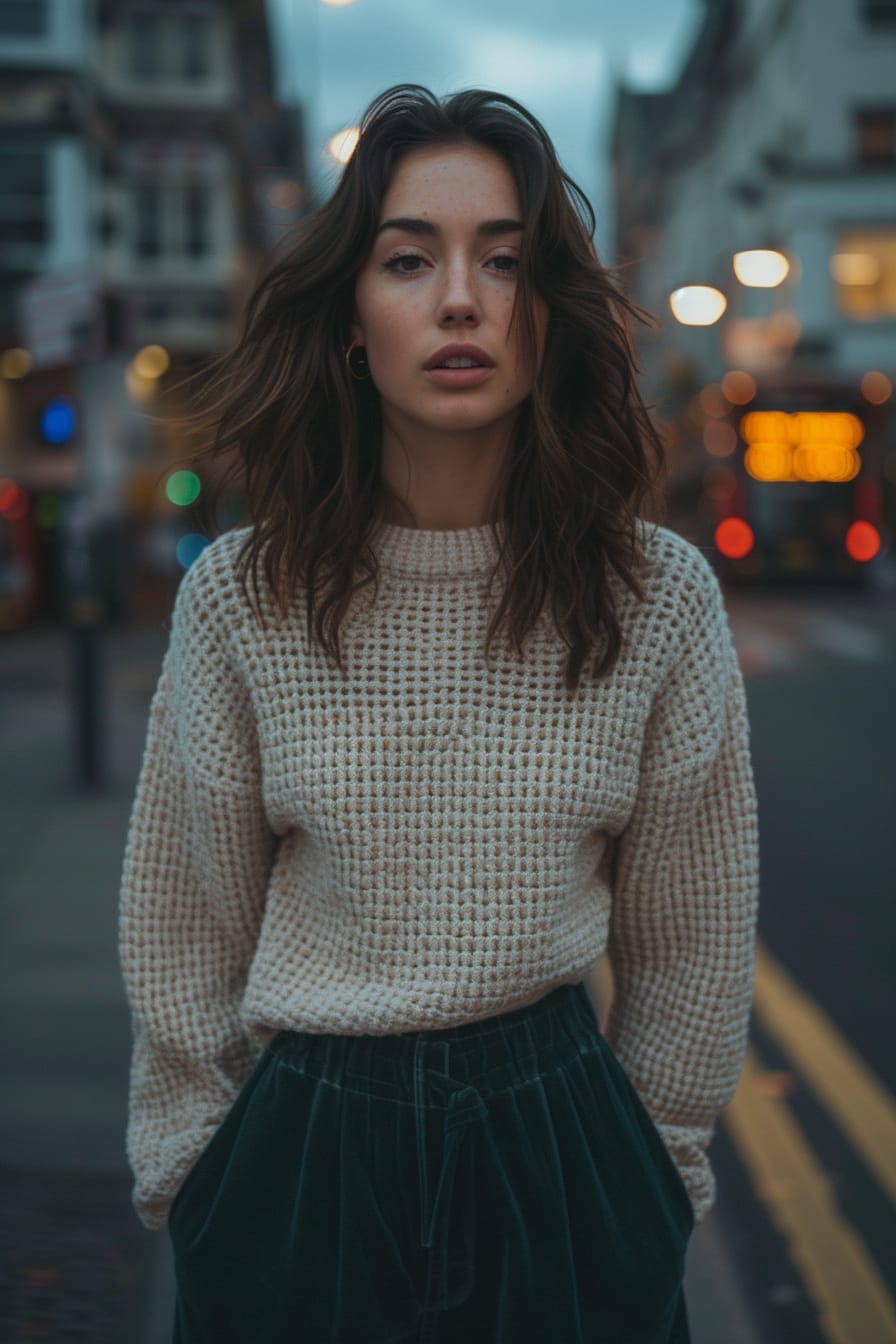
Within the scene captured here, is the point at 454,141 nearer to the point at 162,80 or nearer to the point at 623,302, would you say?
the point at 623,302

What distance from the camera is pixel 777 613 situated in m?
22.9

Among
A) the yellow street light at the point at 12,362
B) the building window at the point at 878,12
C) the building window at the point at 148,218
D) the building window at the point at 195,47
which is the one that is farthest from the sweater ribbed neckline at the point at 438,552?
the building window at the point at 878,12

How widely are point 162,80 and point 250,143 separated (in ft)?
29.4

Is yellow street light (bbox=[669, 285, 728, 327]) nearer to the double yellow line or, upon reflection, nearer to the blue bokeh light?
the blue bokeh light

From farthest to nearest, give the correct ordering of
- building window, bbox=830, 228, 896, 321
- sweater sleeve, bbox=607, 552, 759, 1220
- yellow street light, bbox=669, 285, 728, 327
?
building window, bbox=830, 228, 896, 321 < yellow street light, bbox=669, 285, 728, 327 < sweater sleeve, bbox=607, 552, 759, 1220

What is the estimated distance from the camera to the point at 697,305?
15297 millimetres

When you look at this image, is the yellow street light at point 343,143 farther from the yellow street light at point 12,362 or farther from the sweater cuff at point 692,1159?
the yellow street light at point 12,362

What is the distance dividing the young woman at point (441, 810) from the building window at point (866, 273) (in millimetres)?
41636

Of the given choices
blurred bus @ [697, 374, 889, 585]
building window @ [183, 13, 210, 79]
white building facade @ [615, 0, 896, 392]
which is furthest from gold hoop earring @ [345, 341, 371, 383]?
white building facade @ [615, 0, 896, 392]

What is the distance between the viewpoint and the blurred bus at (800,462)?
82.3 ft

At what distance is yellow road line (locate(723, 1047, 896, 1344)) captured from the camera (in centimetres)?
333

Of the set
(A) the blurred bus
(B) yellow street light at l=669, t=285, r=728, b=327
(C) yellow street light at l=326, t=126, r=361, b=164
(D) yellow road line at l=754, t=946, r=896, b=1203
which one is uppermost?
(C) yellow street light at l=326, t=126, r=361, b=164

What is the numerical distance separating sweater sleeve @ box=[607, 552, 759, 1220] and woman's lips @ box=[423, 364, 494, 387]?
34 cm

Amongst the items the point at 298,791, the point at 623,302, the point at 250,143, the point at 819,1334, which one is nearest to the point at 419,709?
the point at 298,791
